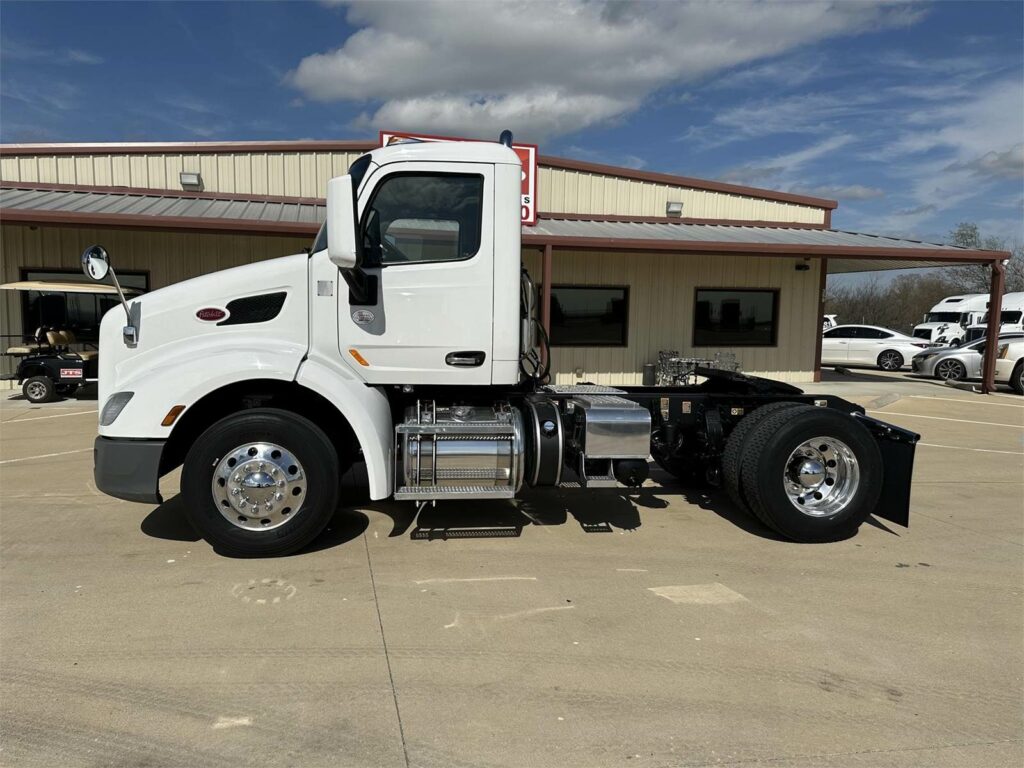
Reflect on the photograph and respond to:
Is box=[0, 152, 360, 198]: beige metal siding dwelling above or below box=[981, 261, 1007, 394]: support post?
above

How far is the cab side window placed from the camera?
4660mm

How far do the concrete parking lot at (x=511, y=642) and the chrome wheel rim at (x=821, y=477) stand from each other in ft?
1.07

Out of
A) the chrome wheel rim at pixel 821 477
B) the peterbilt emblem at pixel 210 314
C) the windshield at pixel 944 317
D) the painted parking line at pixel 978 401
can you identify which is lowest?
the painted parking line at pixel 978 401

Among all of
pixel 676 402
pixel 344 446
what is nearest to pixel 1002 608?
pixel 676 402

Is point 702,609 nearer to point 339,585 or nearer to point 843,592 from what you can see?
point 843,592

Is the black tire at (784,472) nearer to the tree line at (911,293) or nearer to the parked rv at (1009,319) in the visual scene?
the parked rv at (1009,319)

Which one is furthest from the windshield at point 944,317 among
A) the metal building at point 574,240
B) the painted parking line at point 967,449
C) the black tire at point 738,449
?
the black tire at point 738,449

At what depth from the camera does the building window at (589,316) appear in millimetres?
15711

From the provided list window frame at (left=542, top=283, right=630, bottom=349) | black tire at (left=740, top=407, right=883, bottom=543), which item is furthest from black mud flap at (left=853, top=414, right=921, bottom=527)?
window frame at (left=542, top=283, right=630, bottom=349)

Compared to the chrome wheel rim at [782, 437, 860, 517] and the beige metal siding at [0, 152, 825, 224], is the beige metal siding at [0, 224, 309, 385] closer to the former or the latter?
the beige metal siding at [0, 152, 825, 224]

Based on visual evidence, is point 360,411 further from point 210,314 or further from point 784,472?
point 784,472

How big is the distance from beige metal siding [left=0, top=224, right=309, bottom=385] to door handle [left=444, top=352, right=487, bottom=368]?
1014 centimetres

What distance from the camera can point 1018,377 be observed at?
16.0 meters

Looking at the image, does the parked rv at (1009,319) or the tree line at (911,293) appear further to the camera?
the tree line at (911,293)
